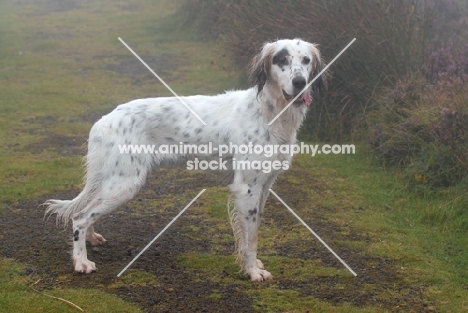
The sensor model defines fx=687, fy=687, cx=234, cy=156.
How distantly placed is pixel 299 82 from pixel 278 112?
0.42m

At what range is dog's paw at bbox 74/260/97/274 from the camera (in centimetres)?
549

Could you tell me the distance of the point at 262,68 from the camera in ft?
18.5

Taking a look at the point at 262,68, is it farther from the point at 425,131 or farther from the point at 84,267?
the point at 425,131

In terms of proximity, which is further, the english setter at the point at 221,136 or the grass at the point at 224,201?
the english setter at the point at 221,136

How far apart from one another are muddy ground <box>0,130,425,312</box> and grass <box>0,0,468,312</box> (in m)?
0.04

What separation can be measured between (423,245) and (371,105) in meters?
3.33

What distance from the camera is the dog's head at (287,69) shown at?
5.38 metres

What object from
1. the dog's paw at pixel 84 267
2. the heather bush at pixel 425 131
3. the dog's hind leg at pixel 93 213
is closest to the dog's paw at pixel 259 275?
the dog's hind leg at pixel 93 213

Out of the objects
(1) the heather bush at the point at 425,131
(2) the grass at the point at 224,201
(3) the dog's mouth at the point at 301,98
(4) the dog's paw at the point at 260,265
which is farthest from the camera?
(1) the heather bush at the point at 425,131

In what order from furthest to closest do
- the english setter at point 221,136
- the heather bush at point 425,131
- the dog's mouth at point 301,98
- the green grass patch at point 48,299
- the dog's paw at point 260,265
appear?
the heather bush at point 425,131 < the dog's paw at point 260,265 < the english setter at point 221,136 < the dog's mouth at point 301,98 < the green grass patch at point 48,299

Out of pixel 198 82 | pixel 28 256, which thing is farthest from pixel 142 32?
pixel 28 256

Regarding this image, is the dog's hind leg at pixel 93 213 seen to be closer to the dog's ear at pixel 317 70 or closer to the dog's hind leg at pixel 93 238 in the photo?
the dog's hind leg at pixel 93 238

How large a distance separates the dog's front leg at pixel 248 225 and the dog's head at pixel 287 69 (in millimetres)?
808

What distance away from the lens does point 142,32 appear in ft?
59.0
